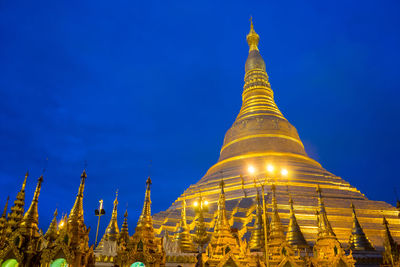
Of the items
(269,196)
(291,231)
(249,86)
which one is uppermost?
(249,86)

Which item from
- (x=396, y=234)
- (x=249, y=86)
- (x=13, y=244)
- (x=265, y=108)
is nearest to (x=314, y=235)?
(x=396, y=234)

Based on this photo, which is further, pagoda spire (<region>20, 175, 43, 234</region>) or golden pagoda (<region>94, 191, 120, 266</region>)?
golden pagoda (<region>94, 191, 120, 266</region>)

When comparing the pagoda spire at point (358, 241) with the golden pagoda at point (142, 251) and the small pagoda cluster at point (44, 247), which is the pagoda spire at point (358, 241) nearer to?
the golden pagoda at point (142, 251)

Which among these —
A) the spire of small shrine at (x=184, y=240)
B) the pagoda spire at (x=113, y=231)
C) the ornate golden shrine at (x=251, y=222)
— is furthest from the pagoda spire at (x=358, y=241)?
the pagoda spire at (x=113, y=231)

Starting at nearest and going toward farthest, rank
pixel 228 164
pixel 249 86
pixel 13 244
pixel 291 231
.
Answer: pixel 13 244
pixel 291 231
pixel 228 164
pixel 249 86

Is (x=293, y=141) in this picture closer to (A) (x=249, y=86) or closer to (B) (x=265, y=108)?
(B) (x=265, y=108)

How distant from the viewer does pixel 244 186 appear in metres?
26.6

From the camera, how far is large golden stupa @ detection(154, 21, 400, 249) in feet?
70.8

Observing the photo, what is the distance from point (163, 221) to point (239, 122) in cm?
1736

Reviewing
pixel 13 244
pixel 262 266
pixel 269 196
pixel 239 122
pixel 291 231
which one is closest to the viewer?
pixel 13 244

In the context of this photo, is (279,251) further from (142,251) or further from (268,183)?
(268,183)

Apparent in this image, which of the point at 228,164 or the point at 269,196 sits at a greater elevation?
the point at 228,164

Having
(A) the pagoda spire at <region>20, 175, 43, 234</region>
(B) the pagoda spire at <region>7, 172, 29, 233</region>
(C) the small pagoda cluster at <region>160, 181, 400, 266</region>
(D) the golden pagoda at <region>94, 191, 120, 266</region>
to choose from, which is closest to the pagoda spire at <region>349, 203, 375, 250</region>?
(C) the small pagoda cluster at <region>160, 181, 400, 266</region>

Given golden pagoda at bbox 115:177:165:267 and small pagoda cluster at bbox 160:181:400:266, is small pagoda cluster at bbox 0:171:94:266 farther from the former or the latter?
small pagoda cluster at bbox 160:181:400:266
